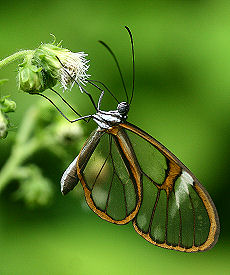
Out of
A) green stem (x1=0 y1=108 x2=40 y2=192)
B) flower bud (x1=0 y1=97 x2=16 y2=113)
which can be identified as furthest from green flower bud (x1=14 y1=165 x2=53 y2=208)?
flower bud (x1=0 y1=97 x2=16 y2=113)

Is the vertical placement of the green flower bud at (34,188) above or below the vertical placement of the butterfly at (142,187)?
below

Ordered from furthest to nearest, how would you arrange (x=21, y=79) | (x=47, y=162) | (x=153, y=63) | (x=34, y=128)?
(x=153, y=63), (x=47, y=162), (x=34, y=128), (x=21, y=79)

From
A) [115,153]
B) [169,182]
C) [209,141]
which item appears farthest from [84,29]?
[169,182]

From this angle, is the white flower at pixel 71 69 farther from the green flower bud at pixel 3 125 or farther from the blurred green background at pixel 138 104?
the blurred green background at pixel 138 104

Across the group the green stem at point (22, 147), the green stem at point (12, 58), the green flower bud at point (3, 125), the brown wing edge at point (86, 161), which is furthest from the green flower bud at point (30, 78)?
the green stem at point (22, 147)

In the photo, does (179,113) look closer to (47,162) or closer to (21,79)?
(47,162)

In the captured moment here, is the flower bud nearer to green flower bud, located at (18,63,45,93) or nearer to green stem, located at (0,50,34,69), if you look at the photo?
green flower bud, located at (18,63,45,93)

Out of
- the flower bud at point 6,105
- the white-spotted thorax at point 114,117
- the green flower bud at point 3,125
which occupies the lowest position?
the green flower bud at point 3,125
